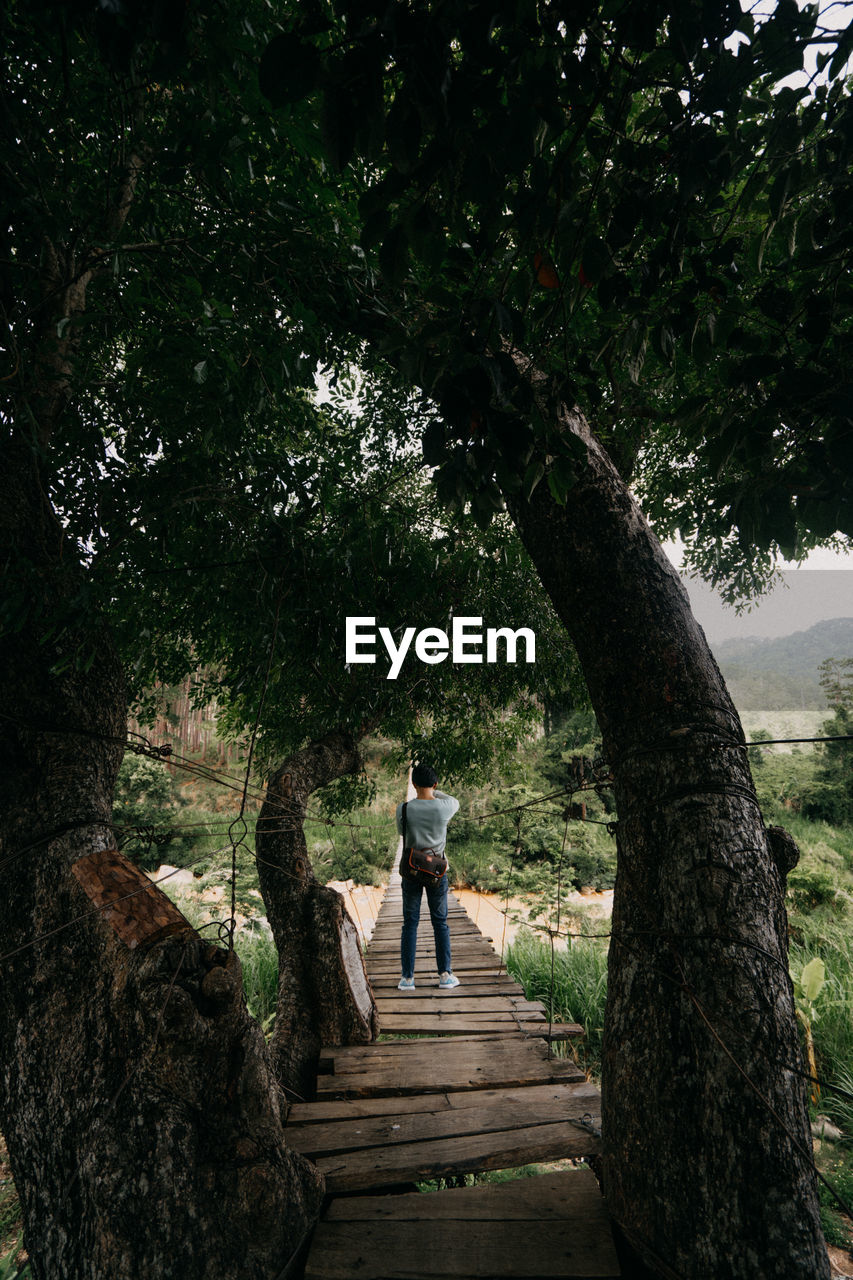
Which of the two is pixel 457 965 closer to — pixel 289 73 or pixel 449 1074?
pixel 449 1074

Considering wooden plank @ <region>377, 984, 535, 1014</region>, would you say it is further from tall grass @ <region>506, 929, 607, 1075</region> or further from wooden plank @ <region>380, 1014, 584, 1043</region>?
tall grass @ <region>506, 929, 607, 1075</region>

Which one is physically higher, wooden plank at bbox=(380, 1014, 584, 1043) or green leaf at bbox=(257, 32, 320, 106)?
green leaf at bbox=(257, 32, 320, 106)

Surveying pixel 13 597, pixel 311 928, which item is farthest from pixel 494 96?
pixel 311 928

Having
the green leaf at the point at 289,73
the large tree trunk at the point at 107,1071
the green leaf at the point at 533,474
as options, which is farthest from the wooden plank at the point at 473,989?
the green leaf at the point at 289,73

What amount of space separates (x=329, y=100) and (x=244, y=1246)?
2369mm

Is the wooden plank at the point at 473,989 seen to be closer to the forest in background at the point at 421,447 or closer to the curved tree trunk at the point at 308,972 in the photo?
the curved tree trunk at the point at 308,972

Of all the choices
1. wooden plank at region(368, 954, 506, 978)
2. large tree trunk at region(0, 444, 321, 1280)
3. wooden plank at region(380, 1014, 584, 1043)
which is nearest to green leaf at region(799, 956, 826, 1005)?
wooden plank at region(380, 1014, 584, 1043)

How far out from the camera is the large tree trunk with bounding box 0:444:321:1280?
50.5 inches

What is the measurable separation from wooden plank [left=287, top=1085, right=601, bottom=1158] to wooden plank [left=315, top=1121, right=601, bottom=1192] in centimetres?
3

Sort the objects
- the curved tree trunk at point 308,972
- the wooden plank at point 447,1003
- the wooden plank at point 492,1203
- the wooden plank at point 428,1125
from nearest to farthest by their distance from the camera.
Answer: the wooden plank at point 492,1203 → the wooden plank at point 428,1125 → the curved tree trunk at point 308,972 → the wooden plank at point 447,1003

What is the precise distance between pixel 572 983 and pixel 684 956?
4381 mm

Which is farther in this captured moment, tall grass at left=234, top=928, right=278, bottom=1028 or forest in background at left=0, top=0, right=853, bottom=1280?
tall grass at left=234, top=928, right=278, bottom=1028

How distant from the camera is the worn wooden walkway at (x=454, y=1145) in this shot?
152 centimetres

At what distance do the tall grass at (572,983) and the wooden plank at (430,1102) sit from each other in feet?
5.81
